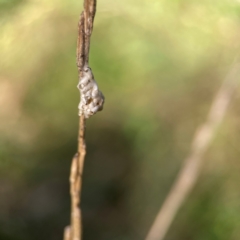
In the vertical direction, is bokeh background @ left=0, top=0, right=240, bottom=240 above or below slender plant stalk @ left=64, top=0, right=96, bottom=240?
above

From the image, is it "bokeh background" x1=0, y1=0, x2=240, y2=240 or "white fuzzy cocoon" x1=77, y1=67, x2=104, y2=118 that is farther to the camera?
"bokeh background" x1=0, y1=0, x2=240, y2=240

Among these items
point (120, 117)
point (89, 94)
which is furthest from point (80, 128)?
point (120, 117)

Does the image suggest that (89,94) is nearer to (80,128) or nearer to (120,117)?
(80,128)

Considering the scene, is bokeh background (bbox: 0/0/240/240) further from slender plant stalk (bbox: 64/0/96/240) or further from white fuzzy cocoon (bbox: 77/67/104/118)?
white fuzzy cocoon (bbox: 77/67/104/118)

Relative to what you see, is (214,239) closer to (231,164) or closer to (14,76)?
(231,164)

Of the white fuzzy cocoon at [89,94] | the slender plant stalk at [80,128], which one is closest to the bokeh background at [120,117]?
the slender plant stalk at [80,128]

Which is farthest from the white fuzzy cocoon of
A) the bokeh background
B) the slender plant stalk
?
the bokeh background
